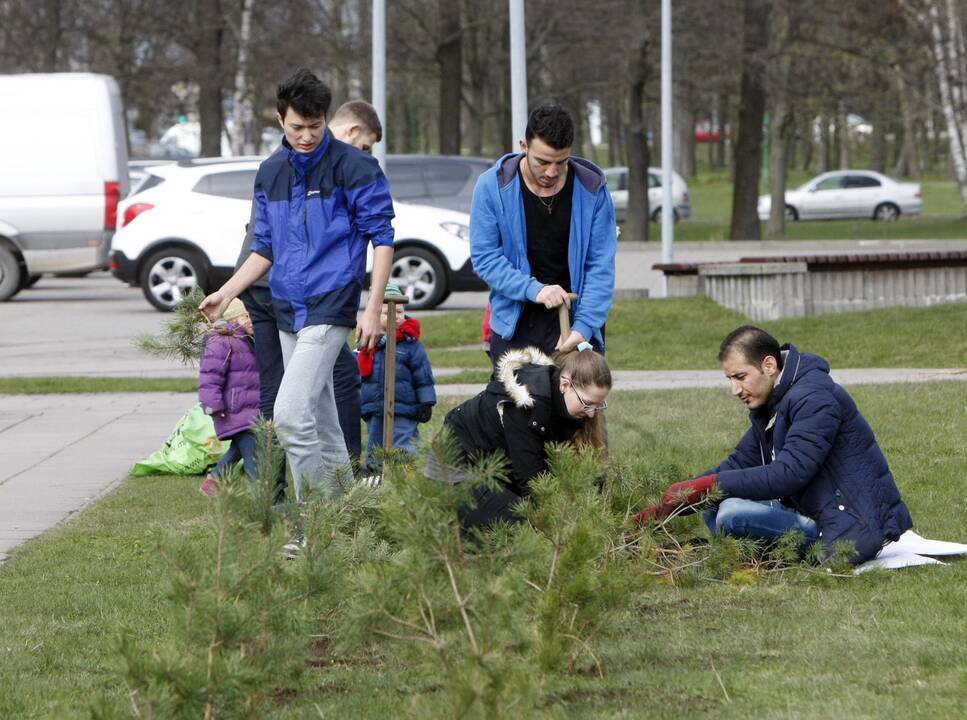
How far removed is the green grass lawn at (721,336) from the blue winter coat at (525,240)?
6895 mm

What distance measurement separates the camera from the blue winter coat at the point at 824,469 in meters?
5.73

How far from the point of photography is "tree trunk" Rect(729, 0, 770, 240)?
32.2 m

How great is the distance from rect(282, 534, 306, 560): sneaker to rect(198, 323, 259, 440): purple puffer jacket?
3.50 metres

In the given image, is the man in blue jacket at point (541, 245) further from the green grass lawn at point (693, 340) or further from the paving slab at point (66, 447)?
the green grass lawn at point (693, 340)

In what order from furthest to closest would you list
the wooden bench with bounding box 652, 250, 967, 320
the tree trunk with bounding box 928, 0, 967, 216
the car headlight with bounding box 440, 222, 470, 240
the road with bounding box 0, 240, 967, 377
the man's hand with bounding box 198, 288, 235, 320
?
1. the tree trunk with bounding box 928, 0, 967, 216
2. the car headlight with bounding box 440, 222, 470, 240
3. the wooden bench with bounding box 652, 250, 967, 320
4. the road with bounding box 0, 240, 967, 377
5. the man's hand with bounding box 198, 288, 235, 320

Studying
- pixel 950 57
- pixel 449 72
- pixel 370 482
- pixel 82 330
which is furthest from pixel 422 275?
pixel 449 72

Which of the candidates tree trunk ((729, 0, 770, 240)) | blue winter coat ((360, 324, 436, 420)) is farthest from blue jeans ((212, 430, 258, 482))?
tree trunk ((729, 0, 770, 240))

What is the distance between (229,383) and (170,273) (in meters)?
11.4

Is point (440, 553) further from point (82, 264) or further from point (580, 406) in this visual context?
point (82, 264)

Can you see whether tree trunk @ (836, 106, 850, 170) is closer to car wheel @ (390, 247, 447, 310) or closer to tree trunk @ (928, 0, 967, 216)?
tree trunk @ (928, 0, 967, 216)

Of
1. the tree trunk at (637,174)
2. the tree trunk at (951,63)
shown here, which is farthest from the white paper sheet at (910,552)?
the tree trunk at (637,174)

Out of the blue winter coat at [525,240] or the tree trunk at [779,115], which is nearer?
the blue winter coat at [525,240]

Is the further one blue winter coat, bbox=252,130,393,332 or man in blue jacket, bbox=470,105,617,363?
man in blue jacket, bbox=470,105,617,363

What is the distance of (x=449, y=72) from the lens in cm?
3384
